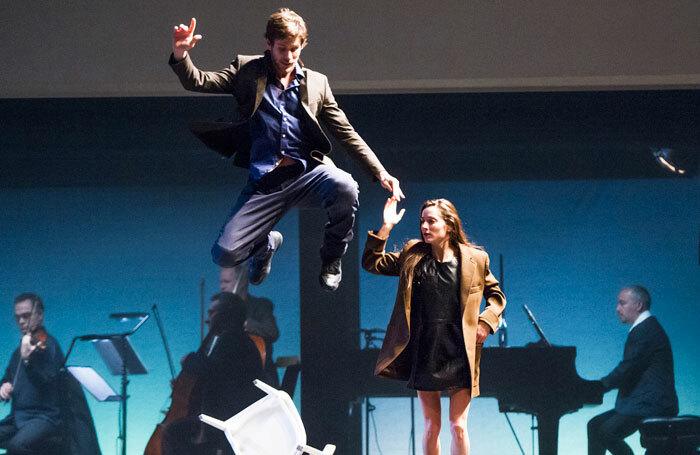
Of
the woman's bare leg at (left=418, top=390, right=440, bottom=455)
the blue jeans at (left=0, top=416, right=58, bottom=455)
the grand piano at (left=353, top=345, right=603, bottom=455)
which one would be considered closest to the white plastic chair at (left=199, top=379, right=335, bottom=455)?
the woman's bare leg at (left=418, top=390, right=440, bottom=455)

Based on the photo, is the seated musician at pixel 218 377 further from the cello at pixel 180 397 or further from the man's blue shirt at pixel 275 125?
the man's blue shirt at pixel 275 125

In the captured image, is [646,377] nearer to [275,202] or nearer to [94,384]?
[275,202]

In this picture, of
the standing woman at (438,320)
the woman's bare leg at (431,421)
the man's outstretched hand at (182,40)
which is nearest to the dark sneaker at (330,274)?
the standing woman at (438,320)

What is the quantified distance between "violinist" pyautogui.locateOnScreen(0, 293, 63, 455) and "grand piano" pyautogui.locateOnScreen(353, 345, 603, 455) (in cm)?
316

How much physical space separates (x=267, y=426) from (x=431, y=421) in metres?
0.78

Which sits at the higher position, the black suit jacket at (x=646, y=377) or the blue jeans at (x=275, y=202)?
the blue jeans at (x=275, y=202)

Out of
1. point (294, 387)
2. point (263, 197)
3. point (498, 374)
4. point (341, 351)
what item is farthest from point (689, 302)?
point (263, 197)

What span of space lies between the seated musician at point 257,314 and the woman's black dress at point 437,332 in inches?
91.5

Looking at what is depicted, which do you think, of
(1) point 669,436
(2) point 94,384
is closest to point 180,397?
(2) point 94,384

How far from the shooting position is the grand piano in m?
5.44

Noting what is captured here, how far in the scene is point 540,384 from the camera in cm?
545

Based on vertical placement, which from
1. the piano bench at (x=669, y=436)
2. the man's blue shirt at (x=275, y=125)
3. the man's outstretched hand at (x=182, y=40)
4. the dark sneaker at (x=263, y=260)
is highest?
the man's outstretched hand at (x=182, y=40)

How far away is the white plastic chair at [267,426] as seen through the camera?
3633 mm

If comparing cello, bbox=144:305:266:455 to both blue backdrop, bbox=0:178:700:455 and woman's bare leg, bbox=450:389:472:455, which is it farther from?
woman's bare leg, bbox=450:389:472:455
